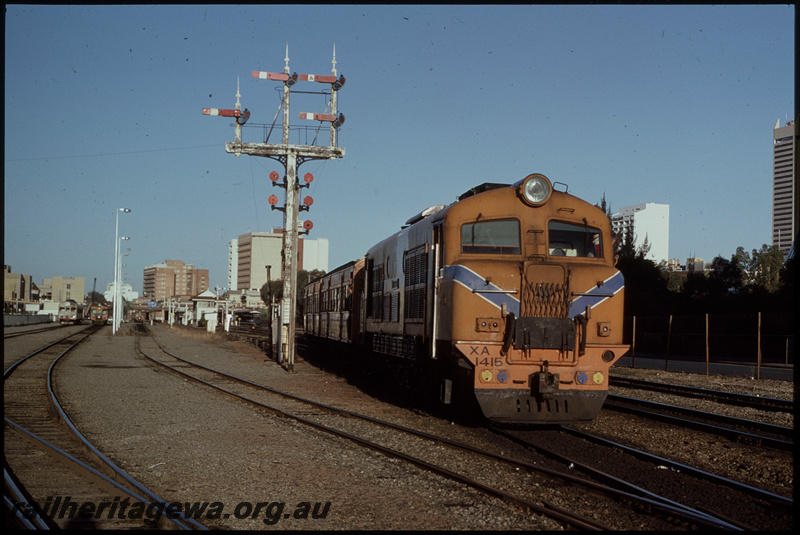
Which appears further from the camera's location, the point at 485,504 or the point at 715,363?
the point at 715,363

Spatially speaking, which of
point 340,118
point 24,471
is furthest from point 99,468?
point 340,118

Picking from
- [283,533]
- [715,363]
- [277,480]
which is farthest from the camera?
[715,363]

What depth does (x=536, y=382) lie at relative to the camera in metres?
10.5

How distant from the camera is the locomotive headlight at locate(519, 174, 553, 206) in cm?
1132

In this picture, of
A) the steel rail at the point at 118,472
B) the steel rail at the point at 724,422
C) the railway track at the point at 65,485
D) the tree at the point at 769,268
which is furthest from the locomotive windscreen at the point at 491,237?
the tree at the point at 769,268

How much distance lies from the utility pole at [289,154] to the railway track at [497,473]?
11492mm

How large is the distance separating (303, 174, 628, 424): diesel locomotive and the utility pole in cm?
1358

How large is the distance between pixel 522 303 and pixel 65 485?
6446 mm

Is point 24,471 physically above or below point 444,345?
below

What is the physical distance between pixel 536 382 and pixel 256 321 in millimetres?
73997

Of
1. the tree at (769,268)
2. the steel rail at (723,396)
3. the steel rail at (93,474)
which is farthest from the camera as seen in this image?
the tree at (769,268)

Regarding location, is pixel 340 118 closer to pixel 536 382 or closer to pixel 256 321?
pixel 536 382

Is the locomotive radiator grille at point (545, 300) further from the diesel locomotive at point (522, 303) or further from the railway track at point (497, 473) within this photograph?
the railway track at point (497, 473)

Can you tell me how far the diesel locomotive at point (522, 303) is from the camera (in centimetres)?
1053
